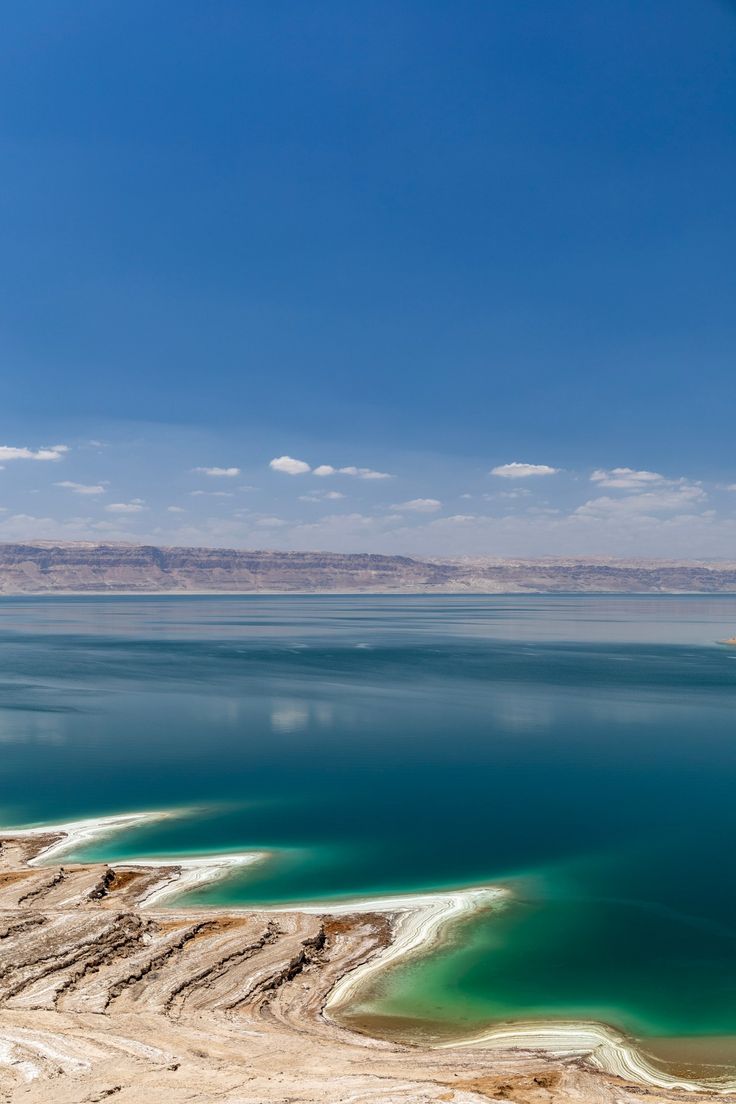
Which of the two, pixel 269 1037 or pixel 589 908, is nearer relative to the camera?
pixel 269 1037

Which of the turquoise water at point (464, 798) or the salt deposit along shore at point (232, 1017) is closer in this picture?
the salt deposit along shore at point (232, 1017)

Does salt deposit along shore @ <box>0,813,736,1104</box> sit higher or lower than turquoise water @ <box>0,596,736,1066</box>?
higher

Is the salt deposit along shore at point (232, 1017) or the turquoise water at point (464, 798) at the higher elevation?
the salt deposit along shore at point (232, 1017)

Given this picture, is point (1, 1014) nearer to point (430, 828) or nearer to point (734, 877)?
point (430, 828)

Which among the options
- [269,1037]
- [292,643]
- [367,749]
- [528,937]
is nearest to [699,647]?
[292,643]
